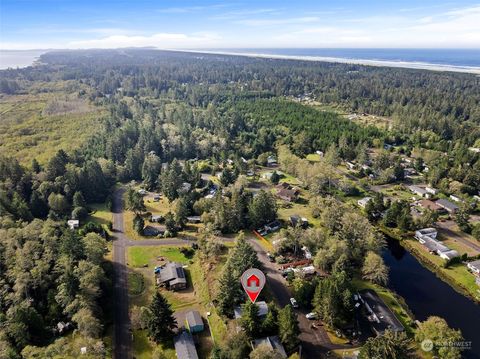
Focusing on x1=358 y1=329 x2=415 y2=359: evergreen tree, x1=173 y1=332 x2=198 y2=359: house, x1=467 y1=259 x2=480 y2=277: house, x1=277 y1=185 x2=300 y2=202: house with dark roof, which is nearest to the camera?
x1=358 y1=329 x2=415 y2=359: evergreen tree

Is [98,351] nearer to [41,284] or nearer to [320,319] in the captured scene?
[41,284]

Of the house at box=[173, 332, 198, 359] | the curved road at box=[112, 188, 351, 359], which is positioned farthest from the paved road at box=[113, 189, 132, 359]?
the house at box=[173, 332, 198, 359]

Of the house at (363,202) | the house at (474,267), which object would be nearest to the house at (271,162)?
the house at (363,202)

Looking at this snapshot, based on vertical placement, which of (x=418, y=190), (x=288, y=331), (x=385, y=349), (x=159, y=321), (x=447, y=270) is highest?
(x=385, y=349)

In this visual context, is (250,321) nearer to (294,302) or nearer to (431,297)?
(294,302)

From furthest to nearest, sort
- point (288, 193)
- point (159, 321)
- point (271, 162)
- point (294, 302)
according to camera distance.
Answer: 1. point (271, 162)
2. point (288, 193)
3. point (294, 302)
4. point (159, 321)

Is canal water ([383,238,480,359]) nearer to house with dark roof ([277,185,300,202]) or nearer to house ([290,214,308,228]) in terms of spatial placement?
house ([290,214,308,228])

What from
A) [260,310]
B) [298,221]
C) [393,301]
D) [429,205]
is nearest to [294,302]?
[260,310]
